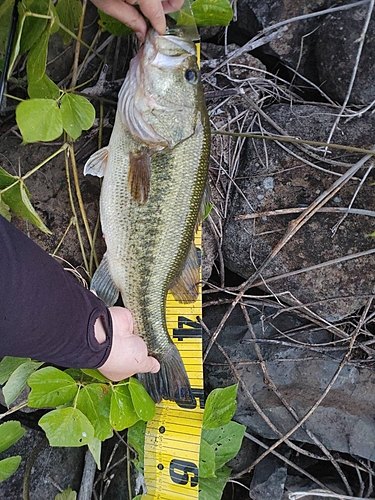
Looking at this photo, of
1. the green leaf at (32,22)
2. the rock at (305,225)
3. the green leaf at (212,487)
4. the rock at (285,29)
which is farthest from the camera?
the rock at (285,29)

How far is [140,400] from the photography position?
2.05 metres

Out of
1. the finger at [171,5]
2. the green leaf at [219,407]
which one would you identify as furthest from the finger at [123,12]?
the green leaf at [219,407]

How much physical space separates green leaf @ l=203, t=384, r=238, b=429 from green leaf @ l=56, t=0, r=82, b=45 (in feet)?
5.96

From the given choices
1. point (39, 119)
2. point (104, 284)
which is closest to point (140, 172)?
point (39, 119)

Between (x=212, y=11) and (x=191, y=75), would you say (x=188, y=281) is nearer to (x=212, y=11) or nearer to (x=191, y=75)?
(x=191, y=75)

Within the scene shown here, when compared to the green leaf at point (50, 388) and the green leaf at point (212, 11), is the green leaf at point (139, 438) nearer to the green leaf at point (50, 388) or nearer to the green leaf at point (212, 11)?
the green leaf at point (50, 388)

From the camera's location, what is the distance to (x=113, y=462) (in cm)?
266

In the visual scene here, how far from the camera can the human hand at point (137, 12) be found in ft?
5.73

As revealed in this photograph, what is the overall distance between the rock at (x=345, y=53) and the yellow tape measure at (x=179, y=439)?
1170 millimetres

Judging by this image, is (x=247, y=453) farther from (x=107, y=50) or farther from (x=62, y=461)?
(x=107, y=50)

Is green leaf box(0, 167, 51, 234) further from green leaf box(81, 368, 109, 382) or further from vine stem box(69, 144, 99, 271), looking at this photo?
green leaf box(81, 368, 109, 382)

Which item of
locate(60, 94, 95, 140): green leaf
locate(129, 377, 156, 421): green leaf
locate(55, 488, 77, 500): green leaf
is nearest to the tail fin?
locate(129, 377, 156, 421): green leaf

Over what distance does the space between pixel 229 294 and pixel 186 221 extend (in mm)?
686

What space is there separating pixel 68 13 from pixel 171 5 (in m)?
0.48
